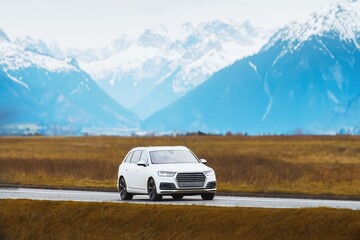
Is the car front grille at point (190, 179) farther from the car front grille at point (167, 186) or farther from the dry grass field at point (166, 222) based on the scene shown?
the dry grass field at point (166, 222)

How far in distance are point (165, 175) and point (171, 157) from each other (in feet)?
6.00

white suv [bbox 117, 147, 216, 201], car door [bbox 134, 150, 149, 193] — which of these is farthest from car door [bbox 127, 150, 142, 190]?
car door [bbox 134, 150, 149, 193]

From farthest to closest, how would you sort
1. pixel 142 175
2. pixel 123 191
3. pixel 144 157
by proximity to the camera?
pixel 123 191, pixel 144 157, pixel 142 175

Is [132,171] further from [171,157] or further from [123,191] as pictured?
[171,157]

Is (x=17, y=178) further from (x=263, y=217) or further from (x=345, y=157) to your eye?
(x=345, y=157)

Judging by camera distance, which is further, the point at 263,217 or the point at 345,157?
the point at 345,157

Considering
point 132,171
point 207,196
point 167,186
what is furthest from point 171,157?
point 167,186

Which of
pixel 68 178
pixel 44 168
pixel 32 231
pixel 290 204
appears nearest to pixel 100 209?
pixel 32 231

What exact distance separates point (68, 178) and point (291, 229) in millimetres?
29934

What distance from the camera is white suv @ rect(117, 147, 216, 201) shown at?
99.4ft

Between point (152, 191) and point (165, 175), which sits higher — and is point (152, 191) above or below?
below

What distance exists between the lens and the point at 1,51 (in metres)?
13.1

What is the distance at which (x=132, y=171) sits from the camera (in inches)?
1267

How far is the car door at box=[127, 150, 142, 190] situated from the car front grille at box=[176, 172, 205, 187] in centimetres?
221
